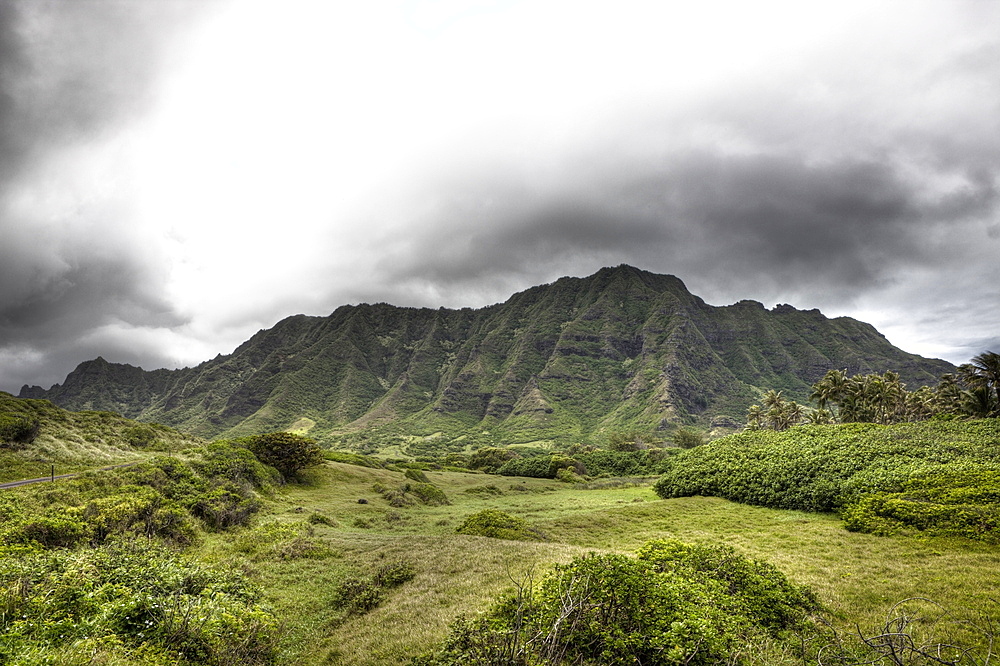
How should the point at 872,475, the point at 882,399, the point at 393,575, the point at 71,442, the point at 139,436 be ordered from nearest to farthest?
the point at 393,575 < the point at 872,475 < the point at 71,442 < the point at 139,436 < the point at 882,399

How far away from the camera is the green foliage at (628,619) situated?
611cm

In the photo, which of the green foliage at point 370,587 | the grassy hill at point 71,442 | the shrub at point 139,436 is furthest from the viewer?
the shrub at point 139,436

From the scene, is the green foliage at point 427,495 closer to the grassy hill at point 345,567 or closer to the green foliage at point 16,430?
the grassy hill at point 345,567

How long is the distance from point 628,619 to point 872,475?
95.3 feet

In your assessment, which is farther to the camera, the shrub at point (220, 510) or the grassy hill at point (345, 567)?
the shrub at point (220, 510)

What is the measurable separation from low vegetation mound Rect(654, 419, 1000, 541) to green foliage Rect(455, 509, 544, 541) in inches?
732

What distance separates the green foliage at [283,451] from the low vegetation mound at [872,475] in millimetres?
40942

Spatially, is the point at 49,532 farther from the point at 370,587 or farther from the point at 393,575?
the point at 393,575

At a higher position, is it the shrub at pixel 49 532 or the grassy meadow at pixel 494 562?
the shrub at pixel 49 532

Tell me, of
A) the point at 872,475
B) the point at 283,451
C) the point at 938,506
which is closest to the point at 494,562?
the point at 938,506

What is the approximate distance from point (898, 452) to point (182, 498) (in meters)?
46.9

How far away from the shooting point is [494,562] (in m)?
15.5

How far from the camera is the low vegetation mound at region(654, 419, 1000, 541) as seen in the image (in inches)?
782

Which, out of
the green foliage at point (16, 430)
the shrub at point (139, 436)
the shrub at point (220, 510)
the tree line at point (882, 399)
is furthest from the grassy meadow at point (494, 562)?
the tree line at point (882, 399)
